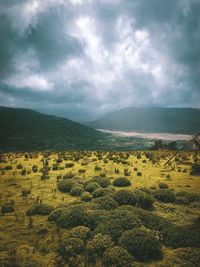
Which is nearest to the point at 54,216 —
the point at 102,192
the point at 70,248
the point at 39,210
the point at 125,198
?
the point at 39,210

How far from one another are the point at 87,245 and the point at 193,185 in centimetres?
1797

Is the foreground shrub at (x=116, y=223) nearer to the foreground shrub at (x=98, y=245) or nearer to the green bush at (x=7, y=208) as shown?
the foreground shrub at (x=98, y=245)

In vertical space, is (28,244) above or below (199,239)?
below

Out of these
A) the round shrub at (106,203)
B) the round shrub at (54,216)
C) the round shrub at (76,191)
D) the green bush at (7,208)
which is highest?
the round shrub at (106,203)

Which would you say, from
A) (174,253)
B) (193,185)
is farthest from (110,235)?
(193,185)

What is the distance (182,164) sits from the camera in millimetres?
40562

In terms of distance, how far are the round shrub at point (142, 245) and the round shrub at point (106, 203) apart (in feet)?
15.0

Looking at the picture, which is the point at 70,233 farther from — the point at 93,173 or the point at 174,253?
the point at 93,173

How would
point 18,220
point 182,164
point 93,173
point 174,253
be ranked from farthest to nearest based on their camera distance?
point 182,164 → point 93,173 → point 18,220 → point 174,253

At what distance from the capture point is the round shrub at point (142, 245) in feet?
37.7

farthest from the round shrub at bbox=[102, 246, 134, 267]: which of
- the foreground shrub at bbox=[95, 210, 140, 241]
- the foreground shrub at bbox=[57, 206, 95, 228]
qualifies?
the foreground shrub at bbox=[57, 206, 95, 228]

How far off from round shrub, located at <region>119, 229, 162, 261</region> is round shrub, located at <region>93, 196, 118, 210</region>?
15.0 ft

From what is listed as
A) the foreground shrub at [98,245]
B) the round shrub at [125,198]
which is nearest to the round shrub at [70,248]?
the foreground shrub at [98,245]

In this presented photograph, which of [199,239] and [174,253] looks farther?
[199,239]
